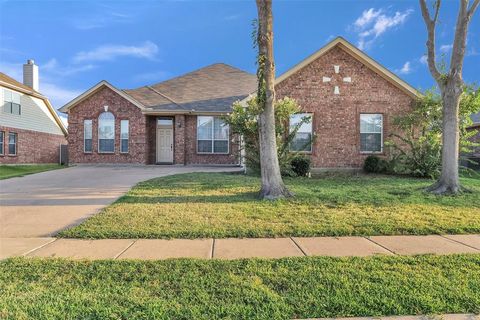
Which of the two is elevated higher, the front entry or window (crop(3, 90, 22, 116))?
window (crop(3, 90, 22, 116))

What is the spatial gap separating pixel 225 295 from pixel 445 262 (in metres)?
2.60

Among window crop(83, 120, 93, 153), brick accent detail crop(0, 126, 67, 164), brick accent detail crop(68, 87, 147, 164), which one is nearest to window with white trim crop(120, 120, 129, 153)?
brick accent detail crop(68, 87, 147, 164)

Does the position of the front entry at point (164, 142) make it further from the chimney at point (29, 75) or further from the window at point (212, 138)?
the chimney at point (29, 75)

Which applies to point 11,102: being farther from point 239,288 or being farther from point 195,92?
point 239,288

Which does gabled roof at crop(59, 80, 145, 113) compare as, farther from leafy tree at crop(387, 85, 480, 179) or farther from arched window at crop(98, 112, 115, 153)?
leafy tree at crop(387, 85, 480, 179)

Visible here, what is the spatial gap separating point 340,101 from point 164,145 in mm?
10321

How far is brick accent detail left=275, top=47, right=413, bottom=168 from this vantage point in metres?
14.3

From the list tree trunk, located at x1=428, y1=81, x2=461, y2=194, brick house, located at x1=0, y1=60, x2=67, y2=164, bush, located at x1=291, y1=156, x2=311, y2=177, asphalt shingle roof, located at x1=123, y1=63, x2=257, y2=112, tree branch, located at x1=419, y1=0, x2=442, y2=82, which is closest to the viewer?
tree trunk, located at x1=428, y1=81, x2=461, y2=194

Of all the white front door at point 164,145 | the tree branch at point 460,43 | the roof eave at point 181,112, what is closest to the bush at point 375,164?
the tree branch at point 460,43

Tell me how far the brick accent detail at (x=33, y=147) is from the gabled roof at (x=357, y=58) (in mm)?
17501

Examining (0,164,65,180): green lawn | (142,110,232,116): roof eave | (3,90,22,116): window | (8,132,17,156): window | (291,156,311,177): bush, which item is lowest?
(0,164,65,180): green lawn

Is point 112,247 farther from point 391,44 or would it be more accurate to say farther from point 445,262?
point 391,44

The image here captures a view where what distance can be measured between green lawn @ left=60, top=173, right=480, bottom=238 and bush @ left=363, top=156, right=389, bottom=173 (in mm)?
4836

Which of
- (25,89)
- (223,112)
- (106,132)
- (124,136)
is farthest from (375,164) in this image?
(25,89)
